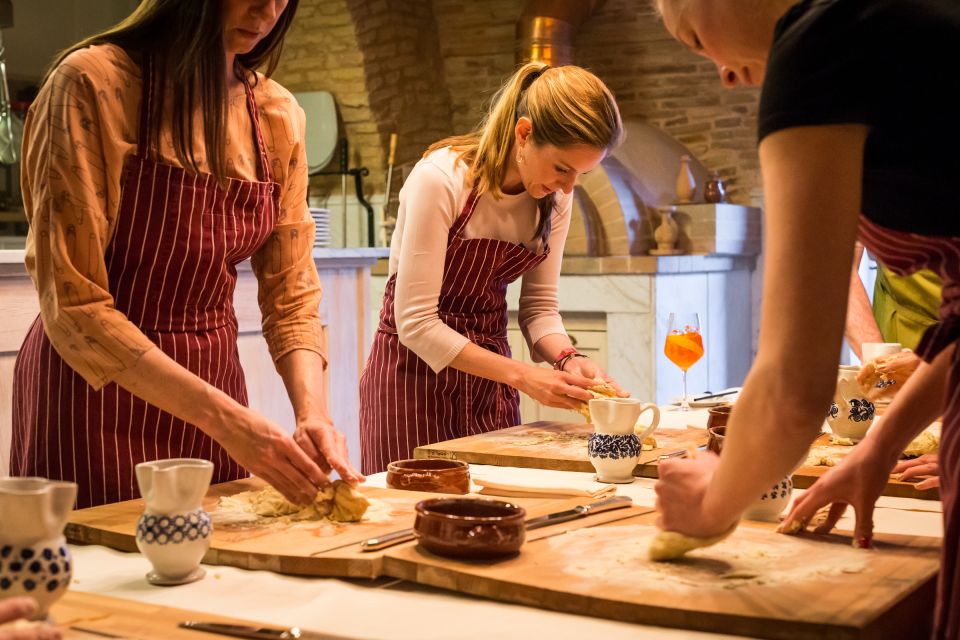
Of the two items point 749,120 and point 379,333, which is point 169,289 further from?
point 749,120

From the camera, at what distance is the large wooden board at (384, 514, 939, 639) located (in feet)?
4.20

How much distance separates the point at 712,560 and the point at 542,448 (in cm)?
104

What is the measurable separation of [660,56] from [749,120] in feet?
2.67

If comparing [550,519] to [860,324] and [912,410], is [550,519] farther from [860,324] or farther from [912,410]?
[860,324]

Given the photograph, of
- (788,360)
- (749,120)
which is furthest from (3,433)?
(749,120)

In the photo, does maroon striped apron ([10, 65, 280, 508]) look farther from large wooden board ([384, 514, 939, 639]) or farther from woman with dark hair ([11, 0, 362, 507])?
large wooden board ([384, 514, 939, 639])

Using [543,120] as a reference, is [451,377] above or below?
below

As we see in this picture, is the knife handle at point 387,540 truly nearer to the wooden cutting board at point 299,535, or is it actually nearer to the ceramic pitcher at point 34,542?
the wooden cutting board at point 299,535

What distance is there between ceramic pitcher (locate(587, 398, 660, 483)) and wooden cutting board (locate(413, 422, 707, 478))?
93mm

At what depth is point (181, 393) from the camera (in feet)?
5.97

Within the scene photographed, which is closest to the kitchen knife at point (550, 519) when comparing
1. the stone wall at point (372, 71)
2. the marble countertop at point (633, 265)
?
the marble countertop at point (633, 265)

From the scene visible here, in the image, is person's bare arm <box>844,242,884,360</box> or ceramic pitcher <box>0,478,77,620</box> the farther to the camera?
person's bare arm <box>844,242,884,360</box>

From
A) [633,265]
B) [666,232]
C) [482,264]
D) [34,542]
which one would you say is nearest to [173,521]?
[34,542]

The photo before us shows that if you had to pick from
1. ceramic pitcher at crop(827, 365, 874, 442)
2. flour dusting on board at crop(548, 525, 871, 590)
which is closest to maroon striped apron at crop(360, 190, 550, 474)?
ceramic pitcher at crop(827, 365, 874, 442)
